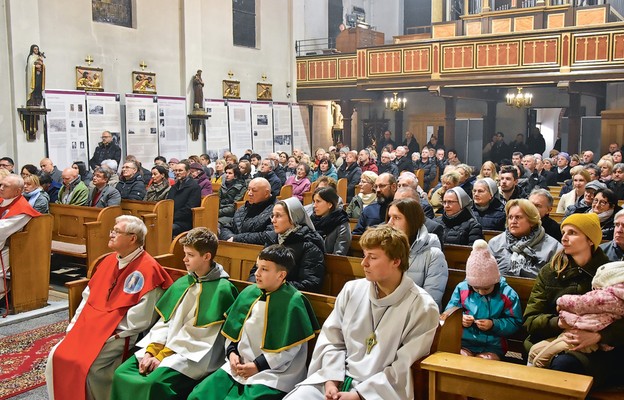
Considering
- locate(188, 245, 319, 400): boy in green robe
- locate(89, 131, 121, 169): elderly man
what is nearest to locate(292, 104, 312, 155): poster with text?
locate(89, 131, 121, 169): elderly man

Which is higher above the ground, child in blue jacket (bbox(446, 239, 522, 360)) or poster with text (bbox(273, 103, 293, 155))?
poster with text (bbox(273, 103, 293, 155))

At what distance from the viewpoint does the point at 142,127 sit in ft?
42.7

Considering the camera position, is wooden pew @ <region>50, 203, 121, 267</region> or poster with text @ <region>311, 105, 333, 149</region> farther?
poster with text @ <region>311, 105, 333, 149</region>

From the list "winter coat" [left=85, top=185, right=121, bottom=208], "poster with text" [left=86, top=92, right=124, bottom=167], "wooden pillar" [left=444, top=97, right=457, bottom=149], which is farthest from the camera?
"wooden pillar" [left=444, top=97, right=457, bottom=149]

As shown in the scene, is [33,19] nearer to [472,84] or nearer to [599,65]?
[472,84]

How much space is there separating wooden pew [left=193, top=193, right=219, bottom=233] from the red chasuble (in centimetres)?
350

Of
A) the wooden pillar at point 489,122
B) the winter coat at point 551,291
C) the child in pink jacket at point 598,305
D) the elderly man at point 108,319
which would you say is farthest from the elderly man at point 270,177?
the wooden pillar at point 489,122

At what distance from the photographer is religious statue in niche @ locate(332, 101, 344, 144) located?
18.9 m

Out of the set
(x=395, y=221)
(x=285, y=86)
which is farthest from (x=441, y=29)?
(x=395, y=221)

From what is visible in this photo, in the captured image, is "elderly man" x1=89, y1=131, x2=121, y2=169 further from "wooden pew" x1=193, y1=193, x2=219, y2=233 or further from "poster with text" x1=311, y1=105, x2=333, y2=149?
"poster with text" x1=311, y1=105, x2=333, y2=149

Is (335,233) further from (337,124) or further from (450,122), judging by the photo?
(337,124)

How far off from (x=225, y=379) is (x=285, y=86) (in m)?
14.5

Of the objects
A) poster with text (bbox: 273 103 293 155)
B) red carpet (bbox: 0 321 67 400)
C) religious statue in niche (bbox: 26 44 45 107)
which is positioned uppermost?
religious statue in niche (bbox: 26 44 45 107)

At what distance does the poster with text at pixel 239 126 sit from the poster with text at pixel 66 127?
163 inches
